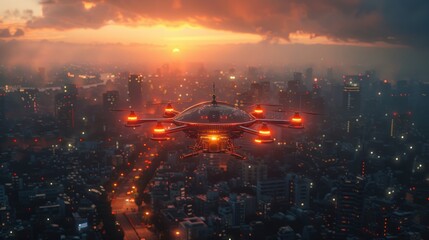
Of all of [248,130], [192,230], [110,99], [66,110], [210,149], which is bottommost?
[192,230]

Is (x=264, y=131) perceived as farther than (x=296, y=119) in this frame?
No

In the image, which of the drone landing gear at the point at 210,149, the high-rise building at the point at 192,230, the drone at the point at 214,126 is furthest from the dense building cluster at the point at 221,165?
the drone landing gear at the point at 210,149

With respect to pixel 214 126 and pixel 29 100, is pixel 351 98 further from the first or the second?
pixel 214 126

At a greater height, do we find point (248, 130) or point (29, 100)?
point (248, 130)

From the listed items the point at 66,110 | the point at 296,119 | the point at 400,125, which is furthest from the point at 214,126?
the point at 400,125

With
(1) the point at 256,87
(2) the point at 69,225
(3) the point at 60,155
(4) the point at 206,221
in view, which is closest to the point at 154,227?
(4) the point at 206,221

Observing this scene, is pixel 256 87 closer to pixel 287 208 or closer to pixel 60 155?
pixel 287 208

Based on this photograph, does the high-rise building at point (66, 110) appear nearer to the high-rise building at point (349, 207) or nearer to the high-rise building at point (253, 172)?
the high-rise building at point (253, 172)
